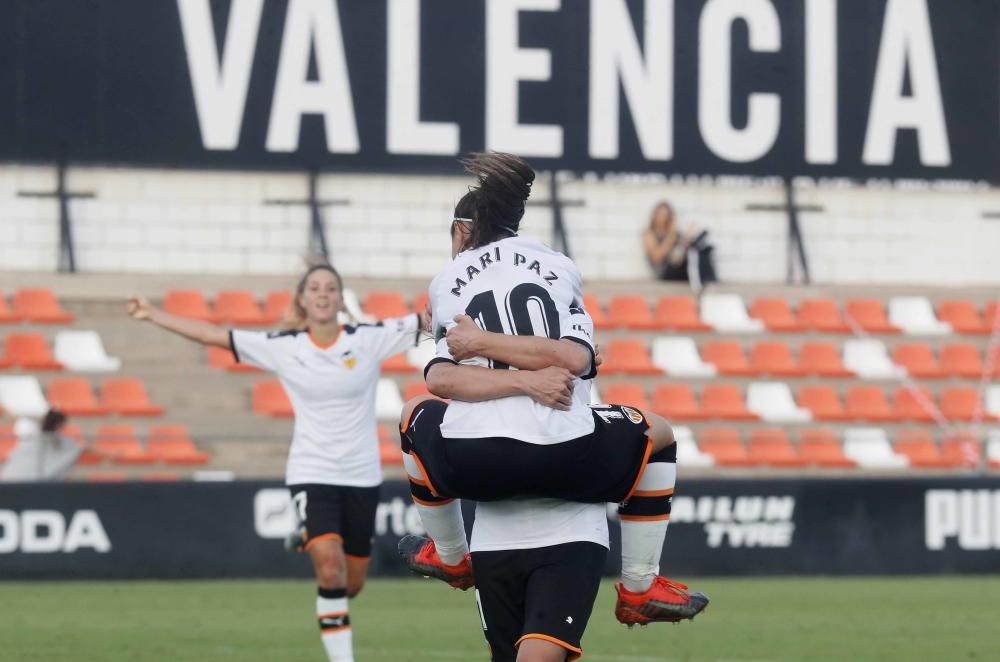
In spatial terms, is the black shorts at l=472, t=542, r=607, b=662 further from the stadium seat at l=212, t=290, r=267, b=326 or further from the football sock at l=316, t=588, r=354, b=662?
the stadium seat at l=212, t=290, r=267, b=326

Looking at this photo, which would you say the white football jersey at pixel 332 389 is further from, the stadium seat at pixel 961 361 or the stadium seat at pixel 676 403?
the stadium seat at pixel 961 361

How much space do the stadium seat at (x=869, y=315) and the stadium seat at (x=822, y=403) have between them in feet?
4.25

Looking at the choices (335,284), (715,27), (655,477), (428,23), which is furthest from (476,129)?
(655,477)

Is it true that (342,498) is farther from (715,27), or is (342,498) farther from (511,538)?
(715,27)

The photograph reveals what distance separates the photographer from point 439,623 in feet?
41.3

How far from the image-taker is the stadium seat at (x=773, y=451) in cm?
1656

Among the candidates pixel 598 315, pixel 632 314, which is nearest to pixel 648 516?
pixel 598 315

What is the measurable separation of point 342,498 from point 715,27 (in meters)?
13.7

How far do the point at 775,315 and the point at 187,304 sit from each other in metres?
6.71

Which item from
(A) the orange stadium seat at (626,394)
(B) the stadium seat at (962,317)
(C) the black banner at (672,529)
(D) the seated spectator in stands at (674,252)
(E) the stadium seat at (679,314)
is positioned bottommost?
(C) the black banner at (672,529)

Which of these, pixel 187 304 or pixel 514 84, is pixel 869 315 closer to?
pixel 514 84

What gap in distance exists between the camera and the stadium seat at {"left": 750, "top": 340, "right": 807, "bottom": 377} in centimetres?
2042

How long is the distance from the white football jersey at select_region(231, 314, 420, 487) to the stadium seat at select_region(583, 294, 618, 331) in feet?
34.2

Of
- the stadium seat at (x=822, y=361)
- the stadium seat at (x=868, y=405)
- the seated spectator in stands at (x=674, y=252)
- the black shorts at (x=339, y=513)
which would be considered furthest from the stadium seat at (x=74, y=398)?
the black shorts at (x=339, y=513)
